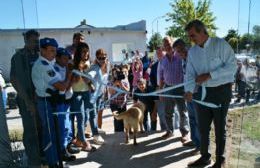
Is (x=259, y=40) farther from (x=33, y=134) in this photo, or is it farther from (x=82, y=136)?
(x=82, y=136)

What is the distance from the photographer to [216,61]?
13.4 ft

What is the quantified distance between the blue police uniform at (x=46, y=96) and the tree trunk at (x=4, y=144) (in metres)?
0.40

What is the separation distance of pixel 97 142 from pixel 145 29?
19.7 metres

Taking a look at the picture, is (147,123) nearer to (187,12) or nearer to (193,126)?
(193,126)

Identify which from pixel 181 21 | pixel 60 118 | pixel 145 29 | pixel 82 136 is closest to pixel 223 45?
pixel 60 118

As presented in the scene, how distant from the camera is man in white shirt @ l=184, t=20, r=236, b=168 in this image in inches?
159

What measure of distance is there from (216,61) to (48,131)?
6.67ft

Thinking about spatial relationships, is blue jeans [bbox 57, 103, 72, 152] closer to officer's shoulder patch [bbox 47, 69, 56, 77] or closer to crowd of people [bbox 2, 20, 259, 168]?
crowd of people [bbox 2, 20, 259, 168]

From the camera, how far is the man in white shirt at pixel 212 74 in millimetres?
4051

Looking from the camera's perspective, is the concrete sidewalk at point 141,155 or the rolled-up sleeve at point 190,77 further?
the concrete sidewalk at point 141,155

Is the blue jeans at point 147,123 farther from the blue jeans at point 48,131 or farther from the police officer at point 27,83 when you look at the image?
the police officer at point 27,83

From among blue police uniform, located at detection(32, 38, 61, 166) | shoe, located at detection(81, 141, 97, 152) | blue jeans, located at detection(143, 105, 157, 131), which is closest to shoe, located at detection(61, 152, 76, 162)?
shoe, located at detection(81, 141, 97, 152)

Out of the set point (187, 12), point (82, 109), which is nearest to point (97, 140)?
point (82, 109)

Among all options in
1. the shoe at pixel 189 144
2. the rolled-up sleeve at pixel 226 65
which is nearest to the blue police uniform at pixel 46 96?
the rolled-up sleeve at pixel 226 65
